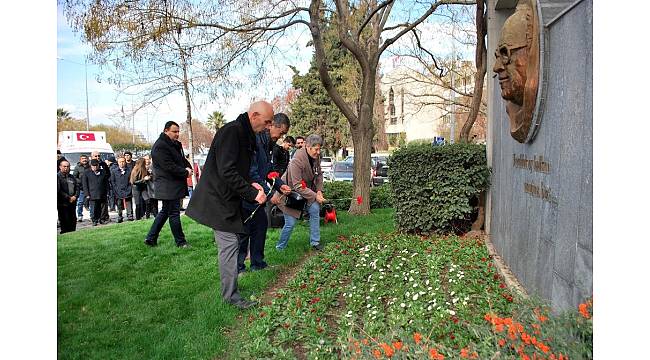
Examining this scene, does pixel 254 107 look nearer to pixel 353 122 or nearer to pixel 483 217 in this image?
pixel 483 217

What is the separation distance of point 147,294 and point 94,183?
9103 mm

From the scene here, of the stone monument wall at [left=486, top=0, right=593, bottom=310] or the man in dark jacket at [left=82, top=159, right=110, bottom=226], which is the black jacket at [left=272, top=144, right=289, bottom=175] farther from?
the man in dark jacket at [left=82, top=159, right=110, bottom=226]

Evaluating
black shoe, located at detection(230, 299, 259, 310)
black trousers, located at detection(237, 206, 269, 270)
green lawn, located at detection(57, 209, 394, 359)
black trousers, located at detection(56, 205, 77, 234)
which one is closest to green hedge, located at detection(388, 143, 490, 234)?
green lawn, located at detection(57, 209, 394, 359)

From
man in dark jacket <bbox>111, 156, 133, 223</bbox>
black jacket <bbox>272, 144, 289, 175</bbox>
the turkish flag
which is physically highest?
the turkish flag

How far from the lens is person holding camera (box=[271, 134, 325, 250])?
8477 mm

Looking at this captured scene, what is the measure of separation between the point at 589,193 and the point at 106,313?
4.64m

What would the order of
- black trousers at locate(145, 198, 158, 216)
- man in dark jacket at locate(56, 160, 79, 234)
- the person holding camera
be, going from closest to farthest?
the person holding camera
man in dark jacket at locate(56, 160, 79, 234)
black trousers at locate(145, 198, 158, 216)

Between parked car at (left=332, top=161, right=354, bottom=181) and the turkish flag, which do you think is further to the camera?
the turkish flag

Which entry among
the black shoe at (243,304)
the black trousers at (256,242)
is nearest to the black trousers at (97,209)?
the black trousers at (256,242)

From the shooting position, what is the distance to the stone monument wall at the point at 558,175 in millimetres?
3664

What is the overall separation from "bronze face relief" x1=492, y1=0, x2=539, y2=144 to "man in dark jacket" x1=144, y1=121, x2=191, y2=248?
5.25m

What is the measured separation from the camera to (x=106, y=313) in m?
5.60

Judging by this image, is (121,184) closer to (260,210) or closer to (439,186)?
(260,210)

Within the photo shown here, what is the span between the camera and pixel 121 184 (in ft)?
52.3
